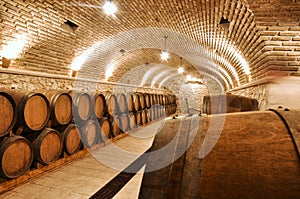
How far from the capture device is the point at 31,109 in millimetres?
3000

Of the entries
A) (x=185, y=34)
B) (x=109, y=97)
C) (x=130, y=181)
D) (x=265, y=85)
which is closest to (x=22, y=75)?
(x=109, y=97)

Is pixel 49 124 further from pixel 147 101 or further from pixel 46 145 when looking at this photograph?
pixel 147 101

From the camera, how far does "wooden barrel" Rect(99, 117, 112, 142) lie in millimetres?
4859

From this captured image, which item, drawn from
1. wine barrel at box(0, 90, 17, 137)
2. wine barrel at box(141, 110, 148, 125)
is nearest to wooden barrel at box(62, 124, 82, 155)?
wine barrel at box(0, 90, 17, 137)

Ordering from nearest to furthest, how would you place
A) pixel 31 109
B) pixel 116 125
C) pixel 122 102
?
pixel 31 109
pixel 116 125
pixel 122 102

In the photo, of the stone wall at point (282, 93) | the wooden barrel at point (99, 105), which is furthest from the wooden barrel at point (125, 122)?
the stone wall at point (282, 93)

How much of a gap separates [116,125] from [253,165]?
4973mm

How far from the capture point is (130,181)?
2977 millimetres

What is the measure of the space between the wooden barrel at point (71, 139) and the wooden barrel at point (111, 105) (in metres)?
1.24

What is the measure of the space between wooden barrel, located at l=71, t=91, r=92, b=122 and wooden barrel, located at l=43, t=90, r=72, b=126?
0.40 feet

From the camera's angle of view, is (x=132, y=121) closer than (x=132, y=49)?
Yes

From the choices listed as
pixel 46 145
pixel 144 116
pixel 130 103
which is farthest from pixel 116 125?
pixel 46 145

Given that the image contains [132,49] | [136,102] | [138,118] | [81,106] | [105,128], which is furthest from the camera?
[132,49]

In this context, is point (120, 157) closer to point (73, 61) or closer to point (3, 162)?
point (3, 162)
